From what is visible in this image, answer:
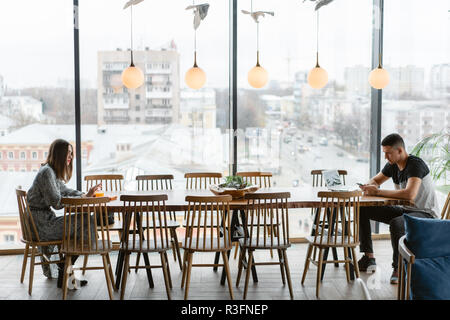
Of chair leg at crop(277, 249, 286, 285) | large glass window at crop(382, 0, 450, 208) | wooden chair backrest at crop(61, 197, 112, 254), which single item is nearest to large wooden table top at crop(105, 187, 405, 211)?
wooden chair backrest at crop(61, 197, 112, 254)

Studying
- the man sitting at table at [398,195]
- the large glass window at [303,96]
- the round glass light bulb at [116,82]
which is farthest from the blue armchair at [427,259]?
the round glass light bulb at [116,82]

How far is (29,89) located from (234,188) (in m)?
2.55

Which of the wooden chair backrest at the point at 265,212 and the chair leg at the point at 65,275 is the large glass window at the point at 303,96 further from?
the chair leg at the point at 65,275

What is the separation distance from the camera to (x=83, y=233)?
4.42m

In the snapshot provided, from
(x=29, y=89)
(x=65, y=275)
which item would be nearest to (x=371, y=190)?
(x=65, y=275)

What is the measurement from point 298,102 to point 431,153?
5.30 ft

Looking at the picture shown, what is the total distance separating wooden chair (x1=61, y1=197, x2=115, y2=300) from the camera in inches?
164

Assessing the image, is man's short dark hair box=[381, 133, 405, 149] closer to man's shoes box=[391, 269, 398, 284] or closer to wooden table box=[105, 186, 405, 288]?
wooden table box=[105, 186, 405, 288]

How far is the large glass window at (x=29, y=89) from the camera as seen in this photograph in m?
5.81

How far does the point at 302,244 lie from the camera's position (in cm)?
626

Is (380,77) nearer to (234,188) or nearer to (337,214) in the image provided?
(337,214)

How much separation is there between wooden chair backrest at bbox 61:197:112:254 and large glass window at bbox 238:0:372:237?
7.43 feet
